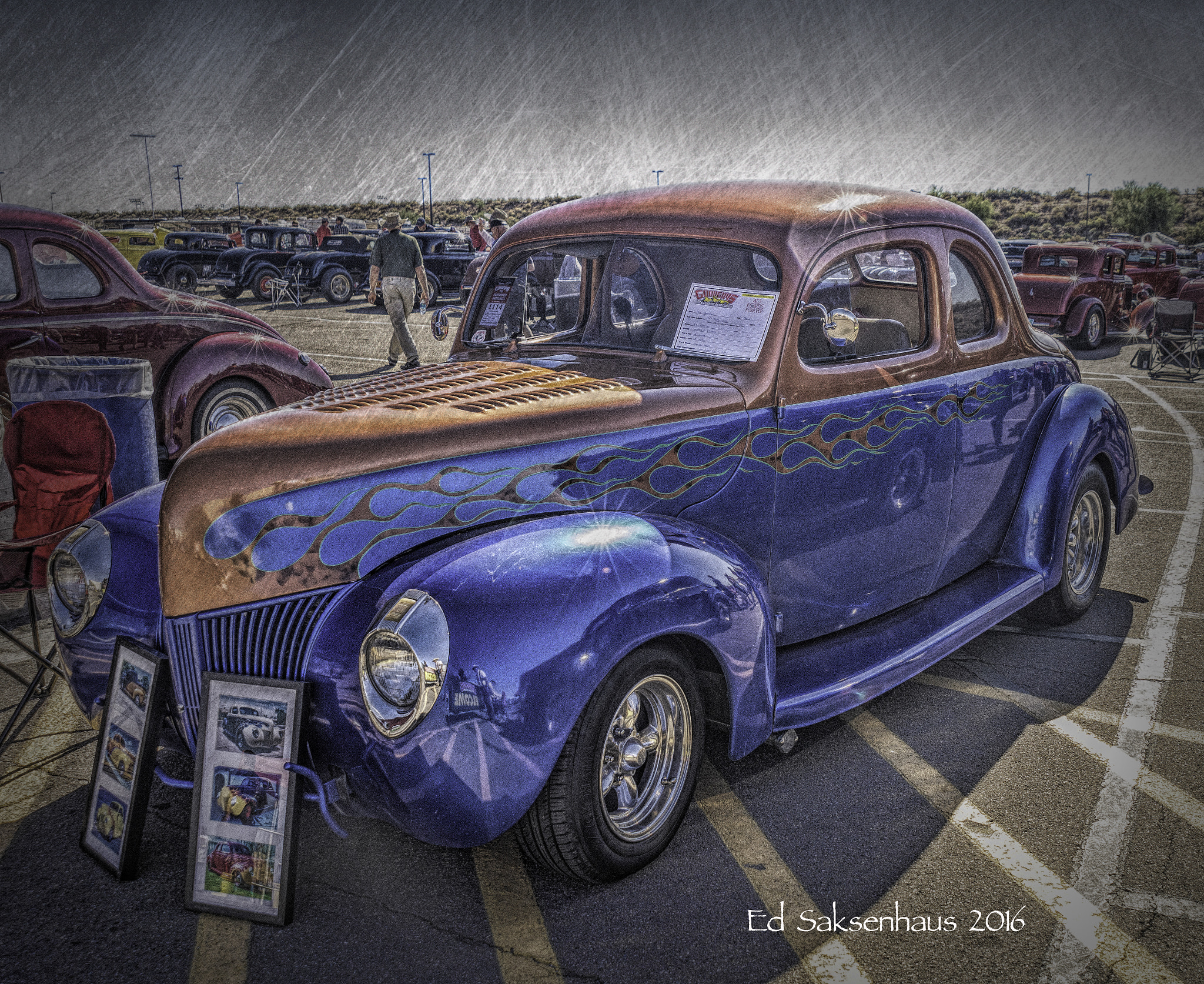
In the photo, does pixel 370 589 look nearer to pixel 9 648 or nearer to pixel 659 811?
pixel 659 811

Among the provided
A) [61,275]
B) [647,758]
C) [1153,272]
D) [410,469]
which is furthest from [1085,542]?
[1153,272]

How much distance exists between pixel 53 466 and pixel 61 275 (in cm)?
347

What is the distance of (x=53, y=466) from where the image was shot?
406cm

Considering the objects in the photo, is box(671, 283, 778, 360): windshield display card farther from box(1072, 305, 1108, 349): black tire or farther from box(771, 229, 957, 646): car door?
box(1072, 305, 1108, 349): black tire

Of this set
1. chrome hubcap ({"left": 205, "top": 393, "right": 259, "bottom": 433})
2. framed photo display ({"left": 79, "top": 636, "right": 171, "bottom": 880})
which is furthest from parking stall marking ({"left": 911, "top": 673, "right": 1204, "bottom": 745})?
chrome hubcap ({"left": 205, "top": 393, "right": 259, "bottom": 433})

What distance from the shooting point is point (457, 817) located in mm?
2416

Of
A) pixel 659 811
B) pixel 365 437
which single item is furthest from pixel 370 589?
pixel 659 811

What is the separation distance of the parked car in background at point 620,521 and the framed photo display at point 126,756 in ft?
0.28

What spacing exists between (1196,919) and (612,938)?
Answer: 1670 mm

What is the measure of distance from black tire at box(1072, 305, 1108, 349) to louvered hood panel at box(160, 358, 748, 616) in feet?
53.2

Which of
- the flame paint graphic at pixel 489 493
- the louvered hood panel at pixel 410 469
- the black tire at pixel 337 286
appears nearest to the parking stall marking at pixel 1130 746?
the flame paint graphic at pixel 489 493

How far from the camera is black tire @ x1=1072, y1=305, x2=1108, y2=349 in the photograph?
17.1 metres

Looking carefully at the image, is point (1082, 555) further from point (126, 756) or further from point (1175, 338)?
point (1175, 338)

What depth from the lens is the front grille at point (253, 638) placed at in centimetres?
261
